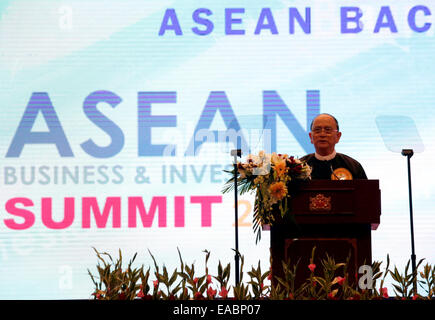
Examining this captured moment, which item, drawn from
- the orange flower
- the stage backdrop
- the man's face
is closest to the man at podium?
the man's face

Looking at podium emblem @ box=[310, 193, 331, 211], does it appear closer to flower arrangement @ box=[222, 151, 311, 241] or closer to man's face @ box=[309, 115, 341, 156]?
flower arrangement @ box=[222, 151, 311, 241]

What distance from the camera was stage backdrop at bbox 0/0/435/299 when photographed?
644 centimetres

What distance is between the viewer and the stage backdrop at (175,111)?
6441 mm

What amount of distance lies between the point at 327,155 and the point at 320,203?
92 cm

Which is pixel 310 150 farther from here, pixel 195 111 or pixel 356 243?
pixel 356 243

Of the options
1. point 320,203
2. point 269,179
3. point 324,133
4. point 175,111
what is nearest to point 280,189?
point 269,179

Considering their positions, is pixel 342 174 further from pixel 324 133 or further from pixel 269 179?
pixel 269 179

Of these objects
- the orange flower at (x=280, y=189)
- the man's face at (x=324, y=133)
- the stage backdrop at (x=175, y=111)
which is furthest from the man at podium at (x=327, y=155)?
the stage backdrop at (x=175, y=111)

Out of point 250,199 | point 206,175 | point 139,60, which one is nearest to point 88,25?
point 139,60

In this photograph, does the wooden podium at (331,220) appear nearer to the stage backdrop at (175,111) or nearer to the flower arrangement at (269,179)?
the flower arrangement at (269,179)

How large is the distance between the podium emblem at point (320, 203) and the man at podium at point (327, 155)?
0.64 meters

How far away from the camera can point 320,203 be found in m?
4.11

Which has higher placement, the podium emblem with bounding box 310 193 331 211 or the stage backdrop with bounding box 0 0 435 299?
the stage backdrop with bounding box 0 0 435 299

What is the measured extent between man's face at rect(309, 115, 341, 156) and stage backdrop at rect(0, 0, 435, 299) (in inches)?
62.2
